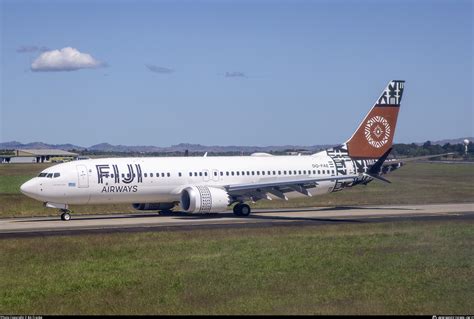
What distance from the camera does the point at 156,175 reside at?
43969mm

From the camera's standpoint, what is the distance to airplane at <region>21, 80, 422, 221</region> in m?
42.1

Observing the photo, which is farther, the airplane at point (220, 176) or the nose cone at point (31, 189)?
the airplane at point (220, 176)

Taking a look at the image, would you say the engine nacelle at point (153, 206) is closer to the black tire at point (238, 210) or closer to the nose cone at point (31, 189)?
the black tire at point (238, 210)

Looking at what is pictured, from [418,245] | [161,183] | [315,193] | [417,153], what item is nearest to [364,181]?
[315,193]

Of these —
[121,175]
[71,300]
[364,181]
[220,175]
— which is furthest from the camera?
[364,181]

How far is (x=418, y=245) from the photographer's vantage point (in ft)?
91.8

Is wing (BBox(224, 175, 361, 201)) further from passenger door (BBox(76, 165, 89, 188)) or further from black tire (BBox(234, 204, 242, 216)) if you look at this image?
passenger door (BBox(76, 165, 89, 188))

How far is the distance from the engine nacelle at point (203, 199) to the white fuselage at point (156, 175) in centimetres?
133

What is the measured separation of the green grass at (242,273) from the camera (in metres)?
18.2

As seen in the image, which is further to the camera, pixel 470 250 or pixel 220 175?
pixel 220 175

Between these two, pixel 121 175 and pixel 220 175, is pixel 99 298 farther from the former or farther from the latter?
pixel 220 175

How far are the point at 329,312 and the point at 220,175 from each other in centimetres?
2945

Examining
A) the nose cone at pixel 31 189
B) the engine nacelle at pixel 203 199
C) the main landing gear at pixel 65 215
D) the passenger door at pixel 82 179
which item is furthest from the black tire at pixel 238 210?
the nose cone at pixel 31 189

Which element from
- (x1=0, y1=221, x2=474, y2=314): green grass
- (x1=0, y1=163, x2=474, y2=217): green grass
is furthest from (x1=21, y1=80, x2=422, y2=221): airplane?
(x1=0, y1=221, x2=474, y2=314): green grass
